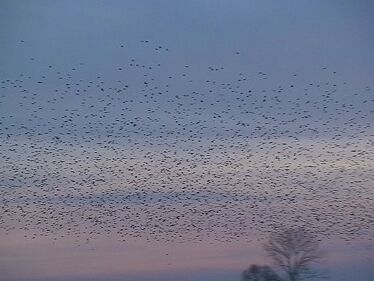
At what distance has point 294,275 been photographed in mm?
38562

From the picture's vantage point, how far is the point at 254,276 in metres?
38.4

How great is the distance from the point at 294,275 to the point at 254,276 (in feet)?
7.76
